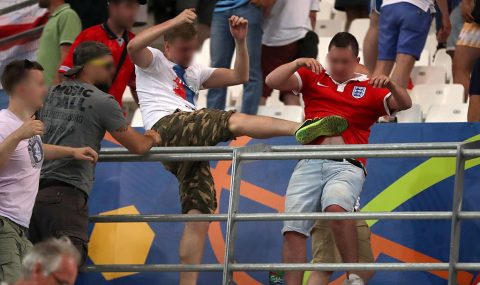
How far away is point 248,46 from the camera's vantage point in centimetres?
1017

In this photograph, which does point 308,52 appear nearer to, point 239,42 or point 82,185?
point 239,42

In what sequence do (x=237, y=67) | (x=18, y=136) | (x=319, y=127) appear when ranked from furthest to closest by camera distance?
(x=237, y=67)
(x=319, y=127)
(x=18, y=136)

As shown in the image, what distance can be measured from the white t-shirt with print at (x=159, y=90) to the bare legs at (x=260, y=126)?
52 centimetres

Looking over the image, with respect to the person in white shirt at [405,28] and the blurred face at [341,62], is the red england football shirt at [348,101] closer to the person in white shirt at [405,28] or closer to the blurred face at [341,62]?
the blurred face at [341,62]

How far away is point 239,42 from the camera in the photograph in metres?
8.39

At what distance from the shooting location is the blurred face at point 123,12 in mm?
9523

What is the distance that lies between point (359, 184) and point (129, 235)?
6.40ft

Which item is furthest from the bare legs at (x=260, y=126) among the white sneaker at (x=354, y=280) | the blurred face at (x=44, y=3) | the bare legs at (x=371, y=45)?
the blurred face at (x=44, y=3)

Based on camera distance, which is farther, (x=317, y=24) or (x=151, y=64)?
(x=317, y=24)

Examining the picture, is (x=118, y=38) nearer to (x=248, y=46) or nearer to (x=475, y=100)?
(x=248, y=46)

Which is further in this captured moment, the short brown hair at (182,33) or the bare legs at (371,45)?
the bare legs at (371,45)

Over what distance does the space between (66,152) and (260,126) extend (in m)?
1.21

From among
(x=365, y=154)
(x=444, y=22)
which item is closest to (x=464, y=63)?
(x=444, y=22)

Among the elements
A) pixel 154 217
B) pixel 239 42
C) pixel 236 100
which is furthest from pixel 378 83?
pixel 236 100
